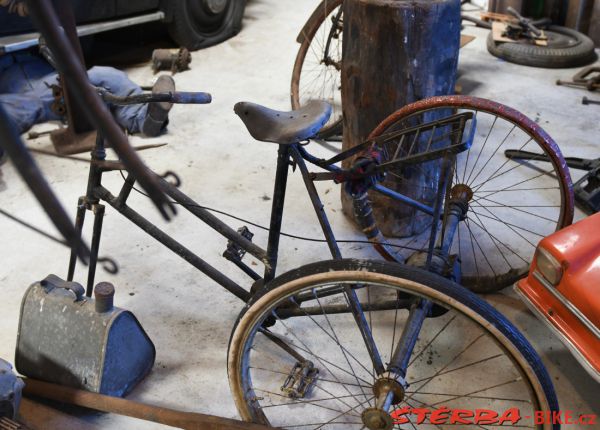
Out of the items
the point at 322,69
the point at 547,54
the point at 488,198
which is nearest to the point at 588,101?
the point at 547,54

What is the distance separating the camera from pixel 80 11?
423cm

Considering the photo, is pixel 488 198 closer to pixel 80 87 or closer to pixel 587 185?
pixel 587 185

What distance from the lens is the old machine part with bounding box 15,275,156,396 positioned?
1889 mm

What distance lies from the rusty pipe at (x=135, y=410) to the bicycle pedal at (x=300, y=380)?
33 centimetres

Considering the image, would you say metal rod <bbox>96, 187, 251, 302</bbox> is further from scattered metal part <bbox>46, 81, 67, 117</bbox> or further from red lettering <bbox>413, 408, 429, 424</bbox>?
scattered metal part <bbox>46, 81, 67, 117</bbox>

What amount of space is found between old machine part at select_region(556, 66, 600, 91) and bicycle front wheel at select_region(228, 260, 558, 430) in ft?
9.49

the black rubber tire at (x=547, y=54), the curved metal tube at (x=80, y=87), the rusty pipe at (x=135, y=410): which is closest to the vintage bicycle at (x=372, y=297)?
the rusty pipe at (x=135, y=410)

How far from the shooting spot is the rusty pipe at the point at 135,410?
173 cm

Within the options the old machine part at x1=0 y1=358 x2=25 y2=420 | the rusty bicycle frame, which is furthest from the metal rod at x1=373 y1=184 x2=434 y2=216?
the old machine part at x1=0 y1=358 x2=25 y2=420

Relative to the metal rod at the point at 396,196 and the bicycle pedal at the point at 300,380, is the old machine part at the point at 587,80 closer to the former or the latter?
the metal rod at the point at 396,196

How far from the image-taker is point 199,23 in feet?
17.5

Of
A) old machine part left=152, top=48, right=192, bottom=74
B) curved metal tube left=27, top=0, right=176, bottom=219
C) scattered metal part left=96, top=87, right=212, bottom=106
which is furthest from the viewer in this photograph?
old machine part left=152, top=48, right=192, bottom=74

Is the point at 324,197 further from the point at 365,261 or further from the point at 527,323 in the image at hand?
the point at 365,261

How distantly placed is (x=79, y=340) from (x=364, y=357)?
3.20 feet
